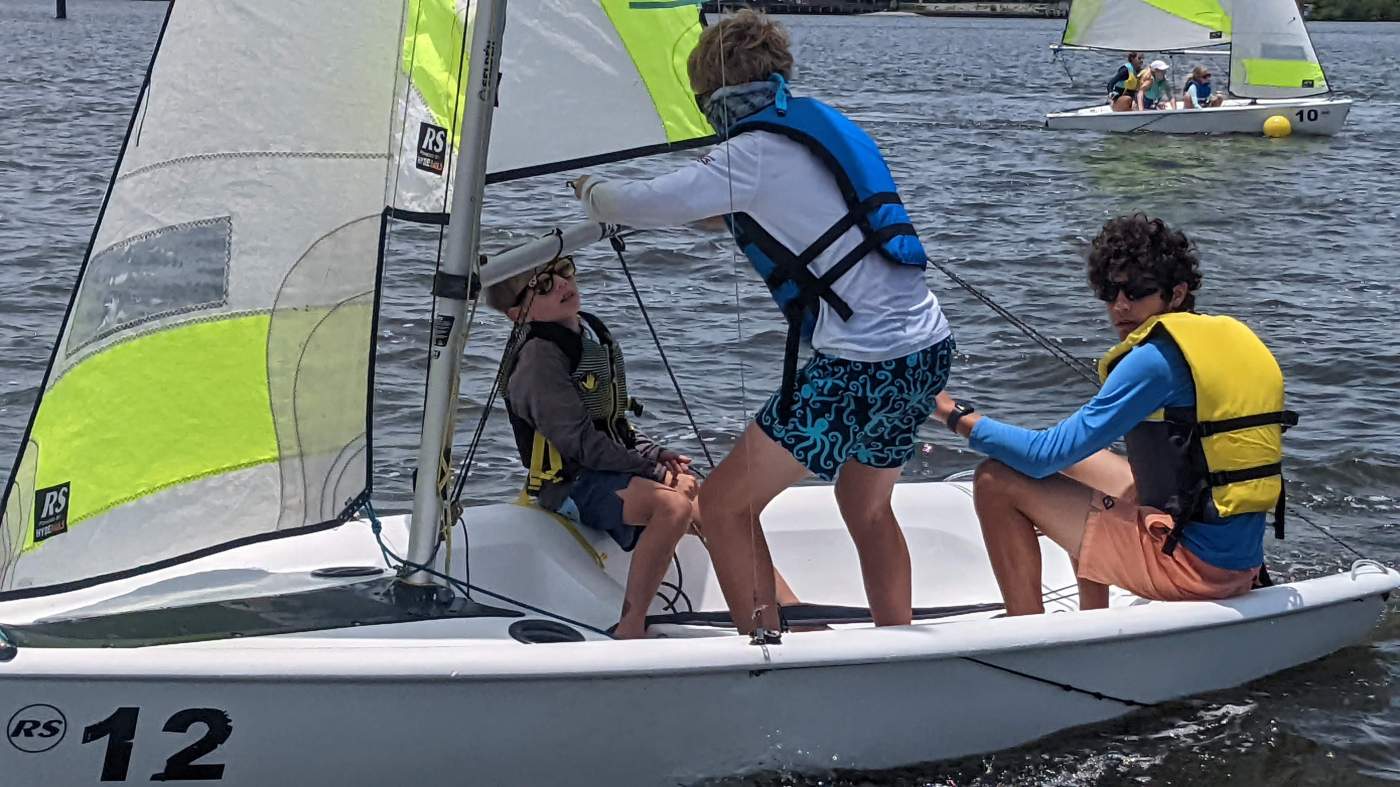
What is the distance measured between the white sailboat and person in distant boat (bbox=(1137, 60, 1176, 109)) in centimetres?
42

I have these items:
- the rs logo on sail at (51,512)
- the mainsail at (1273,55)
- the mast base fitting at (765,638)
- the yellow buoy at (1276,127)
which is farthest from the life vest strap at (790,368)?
the mainsail at (1273,55)

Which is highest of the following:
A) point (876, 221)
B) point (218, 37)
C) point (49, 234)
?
point (218, 37)

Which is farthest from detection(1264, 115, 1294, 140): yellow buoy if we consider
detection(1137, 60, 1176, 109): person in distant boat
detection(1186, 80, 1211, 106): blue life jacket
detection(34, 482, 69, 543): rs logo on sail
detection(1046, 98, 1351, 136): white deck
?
detection(34, 482, 69, 543): rs logo on sail

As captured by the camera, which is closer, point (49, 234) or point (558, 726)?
point (558, 726)

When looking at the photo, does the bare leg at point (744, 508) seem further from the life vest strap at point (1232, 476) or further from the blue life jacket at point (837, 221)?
the life vest strap at point (1232, 476)

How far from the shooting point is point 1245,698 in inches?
145

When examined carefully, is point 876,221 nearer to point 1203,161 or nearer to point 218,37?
point 218,37

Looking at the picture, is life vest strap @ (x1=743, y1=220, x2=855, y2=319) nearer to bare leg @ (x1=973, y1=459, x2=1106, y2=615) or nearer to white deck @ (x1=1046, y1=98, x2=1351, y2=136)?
bare leg @ (x1=973, y1=459, x2=1106, y2=615)

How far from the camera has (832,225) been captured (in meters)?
2.99

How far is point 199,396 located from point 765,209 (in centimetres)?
110

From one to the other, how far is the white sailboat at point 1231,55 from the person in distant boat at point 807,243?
15.5 metres

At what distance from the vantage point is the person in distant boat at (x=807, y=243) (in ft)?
9.68

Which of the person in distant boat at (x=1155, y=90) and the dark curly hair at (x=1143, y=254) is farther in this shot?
the person in distant boat at (x=1155, y=90)

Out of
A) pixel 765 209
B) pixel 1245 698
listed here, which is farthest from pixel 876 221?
Answer: pixel 1245 698
